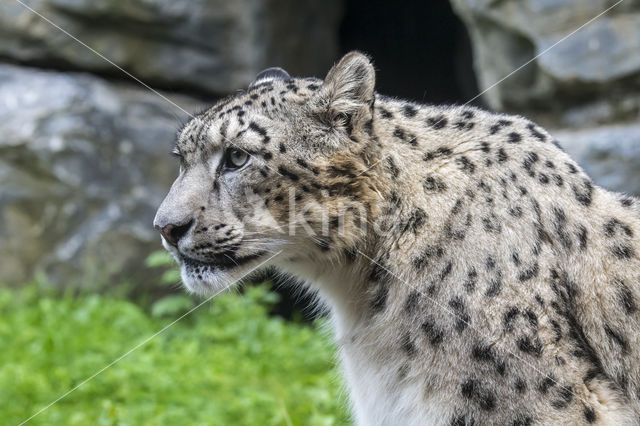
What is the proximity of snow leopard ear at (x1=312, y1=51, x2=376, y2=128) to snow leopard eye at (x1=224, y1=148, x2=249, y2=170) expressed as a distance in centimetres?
32

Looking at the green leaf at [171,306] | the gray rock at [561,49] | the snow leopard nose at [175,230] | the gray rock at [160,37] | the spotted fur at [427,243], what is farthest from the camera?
the gray rock at [160,37]

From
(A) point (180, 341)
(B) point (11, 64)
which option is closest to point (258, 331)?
(A) point (180, 341)

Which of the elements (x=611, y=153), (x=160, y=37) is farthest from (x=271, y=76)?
(x=160, y=37)

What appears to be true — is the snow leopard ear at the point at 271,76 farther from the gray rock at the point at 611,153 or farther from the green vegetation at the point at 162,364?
the gray rock at the point at 611,153

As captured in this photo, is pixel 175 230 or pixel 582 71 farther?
pixel 582 71

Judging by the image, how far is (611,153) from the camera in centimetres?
556

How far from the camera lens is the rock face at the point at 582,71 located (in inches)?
215

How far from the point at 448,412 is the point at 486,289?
41 cm

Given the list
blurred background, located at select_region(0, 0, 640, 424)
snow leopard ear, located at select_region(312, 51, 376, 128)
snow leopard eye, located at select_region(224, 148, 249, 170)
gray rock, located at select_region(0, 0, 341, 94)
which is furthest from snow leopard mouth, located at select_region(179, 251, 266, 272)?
gray rock, located at select_region(0, 0, 341, 94)

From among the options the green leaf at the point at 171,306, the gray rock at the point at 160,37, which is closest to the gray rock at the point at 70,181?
the gray rock at the point at 160,37

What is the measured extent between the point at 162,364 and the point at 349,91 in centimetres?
304

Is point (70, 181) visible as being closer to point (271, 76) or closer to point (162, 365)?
point (162, 365)

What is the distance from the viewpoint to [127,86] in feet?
23.5

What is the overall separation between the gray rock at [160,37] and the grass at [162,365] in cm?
190
